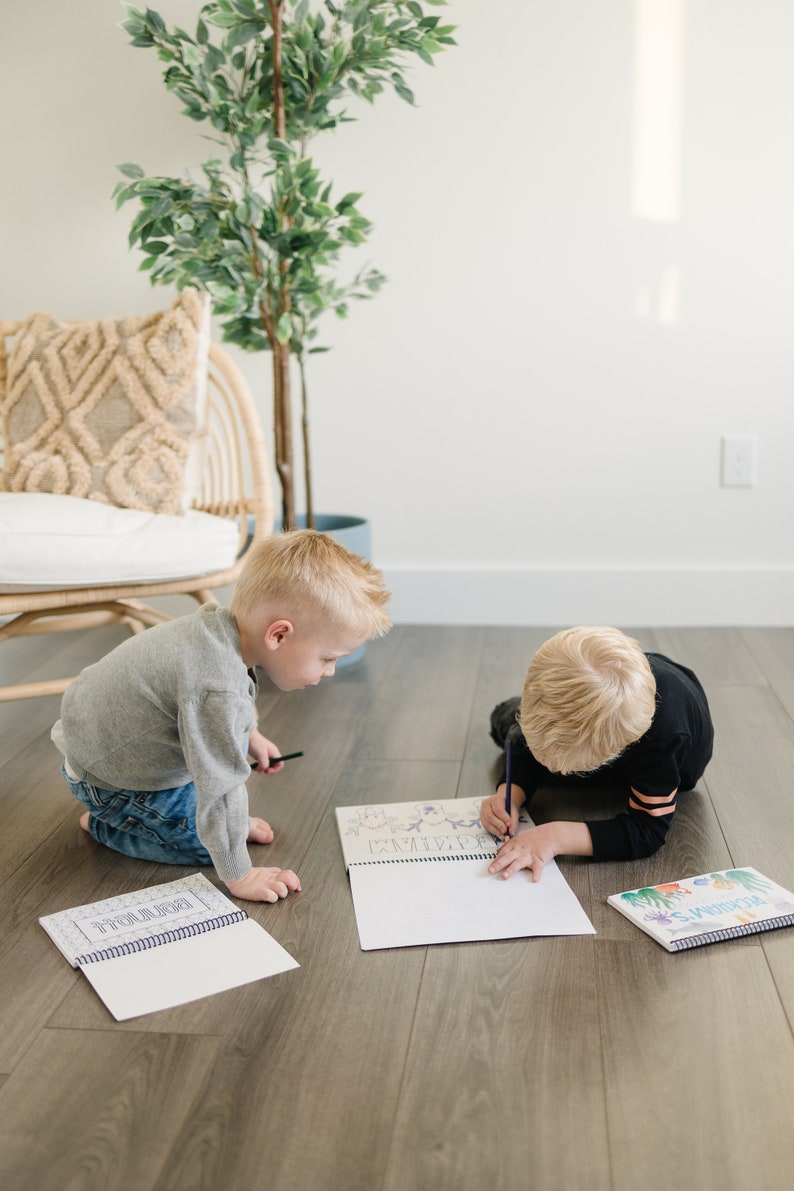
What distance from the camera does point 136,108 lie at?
2.61 metres

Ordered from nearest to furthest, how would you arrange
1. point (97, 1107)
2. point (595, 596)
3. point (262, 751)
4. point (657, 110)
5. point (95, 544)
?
point (97, 1107)
point (262, 751)
point (95, 544)
point (657, 110)
point (595, 596)

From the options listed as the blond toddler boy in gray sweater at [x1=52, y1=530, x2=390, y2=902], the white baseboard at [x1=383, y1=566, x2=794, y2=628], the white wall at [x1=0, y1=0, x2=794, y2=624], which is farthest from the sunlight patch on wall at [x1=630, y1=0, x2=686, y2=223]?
the blond toddler boy in gray sweater at [x1=52, y1=530, x2=390, y2=902]

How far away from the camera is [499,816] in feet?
5.07

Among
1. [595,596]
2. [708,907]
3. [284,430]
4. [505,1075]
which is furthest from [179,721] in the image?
[595,596]

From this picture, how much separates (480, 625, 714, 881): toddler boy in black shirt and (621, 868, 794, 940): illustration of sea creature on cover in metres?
0.09

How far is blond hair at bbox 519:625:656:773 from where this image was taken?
1.33 m

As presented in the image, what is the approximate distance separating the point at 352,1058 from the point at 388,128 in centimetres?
218

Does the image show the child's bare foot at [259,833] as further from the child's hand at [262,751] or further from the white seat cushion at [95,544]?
the white seat cushion at [95,544]

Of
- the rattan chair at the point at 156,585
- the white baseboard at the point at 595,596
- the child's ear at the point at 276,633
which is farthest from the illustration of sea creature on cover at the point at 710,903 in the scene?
the white baseboard at the point at 595,596

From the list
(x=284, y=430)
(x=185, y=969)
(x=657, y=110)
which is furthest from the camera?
(x=657, y=110)

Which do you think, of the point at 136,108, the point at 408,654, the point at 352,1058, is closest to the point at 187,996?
the point at 352,1058

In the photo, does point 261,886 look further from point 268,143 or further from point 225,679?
point 268,143

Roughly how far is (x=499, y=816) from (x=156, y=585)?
2.60ft

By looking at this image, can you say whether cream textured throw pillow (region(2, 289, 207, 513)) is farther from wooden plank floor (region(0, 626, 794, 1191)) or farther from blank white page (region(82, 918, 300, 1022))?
blank white page (region(82, 918, 300, 1022))
